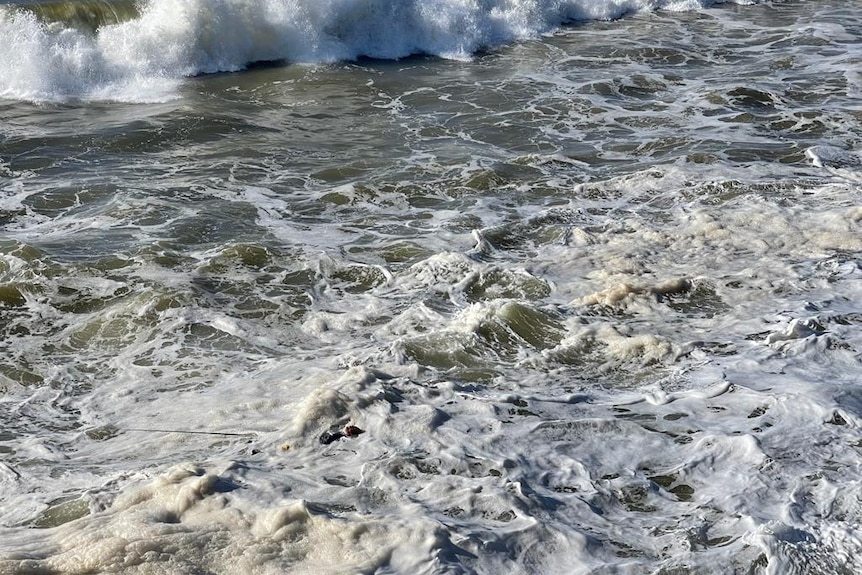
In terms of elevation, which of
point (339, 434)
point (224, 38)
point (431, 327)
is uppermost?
point (224, 38)

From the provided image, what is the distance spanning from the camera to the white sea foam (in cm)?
1322

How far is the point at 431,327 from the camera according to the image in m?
6.04

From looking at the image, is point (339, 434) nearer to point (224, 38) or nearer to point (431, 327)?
point (431, 327)

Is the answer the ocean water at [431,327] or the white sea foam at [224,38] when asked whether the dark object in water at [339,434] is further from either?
the white sea foam at [224,38]

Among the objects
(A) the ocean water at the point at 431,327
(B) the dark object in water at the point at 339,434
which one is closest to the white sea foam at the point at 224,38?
(A) the ocean water at the point at 431,327

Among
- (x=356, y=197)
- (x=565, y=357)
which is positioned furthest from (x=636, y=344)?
(x=356, y=197)

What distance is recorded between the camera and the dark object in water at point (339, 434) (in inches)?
181

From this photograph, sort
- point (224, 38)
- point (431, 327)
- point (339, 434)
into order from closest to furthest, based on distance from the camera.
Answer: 1. point (339, 434)
2. point (431, 327)
3. point (224, 38)

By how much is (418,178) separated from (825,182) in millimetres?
3886

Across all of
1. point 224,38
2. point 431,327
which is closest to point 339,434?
point 431,327

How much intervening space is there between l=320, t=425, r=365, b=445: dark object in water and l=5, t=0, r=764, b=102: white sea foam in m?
9.39

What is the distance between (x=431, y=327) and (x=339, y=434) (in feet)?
5.11


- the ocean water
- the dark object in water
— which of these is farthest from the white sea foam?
the dark object in water

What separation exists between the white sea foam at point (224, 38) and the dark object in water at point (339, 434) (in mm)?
9393
